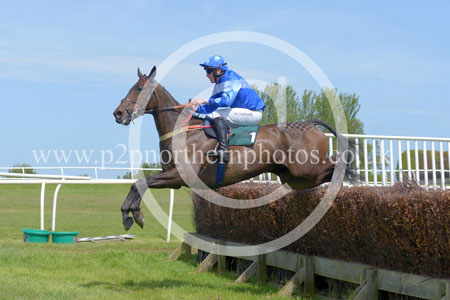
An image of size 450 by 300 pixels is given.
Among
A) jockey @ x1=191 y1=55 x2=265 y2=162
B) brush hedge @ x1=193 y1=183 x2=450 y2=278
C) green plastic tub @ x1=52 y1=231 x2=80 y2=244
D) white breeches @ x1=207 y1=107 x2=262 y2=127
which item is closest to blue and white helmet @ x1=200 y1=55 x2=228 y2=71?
jockey @ x1=191 y1=55 x2=265 y2=162

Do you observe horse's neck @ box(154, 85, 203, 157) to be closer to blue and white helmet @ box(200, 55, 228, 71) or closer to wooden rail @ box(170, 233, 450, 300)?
blue and white helmet @ box(200, 55, 228, 71)

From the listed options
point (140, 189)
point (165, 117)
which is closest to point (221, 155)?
point (165, 117)

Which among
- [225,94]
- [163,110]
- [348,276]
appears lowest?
[348,276]

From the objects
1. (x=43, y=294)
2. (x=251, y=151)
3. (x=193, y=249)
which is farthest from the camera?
(x=193, y=249)

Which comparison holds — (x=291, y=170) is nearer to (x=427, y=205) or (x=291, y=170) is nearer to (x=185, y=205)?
(x=427, y=205)

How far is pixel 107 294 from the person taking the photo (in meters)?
6.64

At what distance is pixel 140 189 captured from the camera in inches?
251

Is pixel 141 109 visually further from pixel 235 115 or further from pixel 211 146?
pixel 235 115

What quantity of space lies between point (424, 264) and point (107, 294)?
146 inches

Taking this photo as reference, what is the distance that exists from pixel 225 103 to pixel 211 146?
2.01ft

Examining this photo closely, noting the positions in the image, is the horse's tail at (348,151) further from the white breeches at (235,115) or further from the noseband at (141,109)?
the noseband at (141,109)

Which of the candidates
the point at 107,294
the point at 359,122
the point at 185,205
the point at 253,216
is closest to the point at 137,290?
the point at 107,294

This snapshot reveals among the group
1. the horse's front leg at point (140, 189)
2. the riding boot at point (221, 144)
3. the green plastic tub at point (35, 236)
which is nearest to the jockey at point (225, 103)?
the riding boot at point (221, 144)

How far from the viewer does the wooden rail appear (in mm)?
5156
